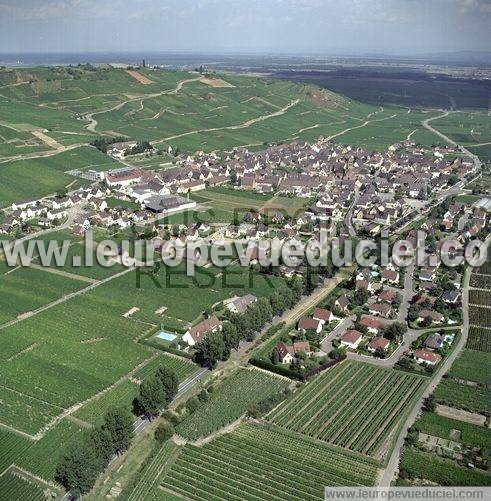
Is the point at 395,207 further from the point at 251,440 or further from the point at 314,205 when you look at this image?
the point at 251,440

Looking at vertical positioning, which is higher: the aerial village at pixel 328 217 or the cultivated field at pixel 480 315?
the aerial village at pixel 328 217

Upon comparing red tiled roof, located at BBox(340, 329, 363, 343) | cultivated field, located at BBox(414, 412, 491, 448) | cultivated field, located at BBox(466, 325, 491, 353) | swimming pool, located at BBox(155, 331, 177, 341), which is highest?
red tiled roof, located at BBox(340, 329, 363, 343)

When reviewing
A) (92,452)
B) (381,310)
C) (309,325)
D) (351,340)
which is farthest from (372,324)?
(92,452)


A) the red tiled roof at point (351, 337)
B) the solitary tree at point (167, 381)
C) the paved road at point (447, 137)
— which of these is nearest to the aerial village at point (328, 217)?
the red tiled roof at point (351, 337)

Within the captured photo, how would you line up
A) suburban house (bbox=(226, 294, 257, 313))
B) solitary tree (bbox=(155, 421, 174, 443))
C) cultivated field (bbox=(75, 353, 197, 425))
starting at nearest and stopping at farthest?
solitary tree (bbox=(155, 421, 174, 443)), cultivated field (bbox=(75, 353, 197, 425)), suburban house (bbox=(226, 294, 257, 313))

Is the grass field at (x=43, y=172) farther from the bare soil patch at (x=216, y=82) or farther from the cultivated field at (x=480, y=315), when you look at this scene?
the bare soil patch at (x=216, y=82)

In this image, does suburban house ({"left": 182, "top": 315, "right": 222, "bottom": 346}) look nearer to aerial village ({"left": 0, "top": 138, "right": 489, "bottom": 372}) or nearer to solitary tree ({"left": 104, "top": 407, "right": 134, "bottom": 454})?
aerial village ({"left": 0, "top": 138, "right": 489, "bottom": 372})

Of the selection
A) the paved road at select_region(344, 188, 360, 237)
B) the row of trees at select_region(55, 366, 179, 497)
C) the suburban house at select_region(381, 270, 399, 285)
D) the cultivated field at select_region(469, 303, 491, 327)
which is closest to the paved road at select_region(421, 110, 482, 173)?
the paved road at select_region(344, 188, 360, 237)
